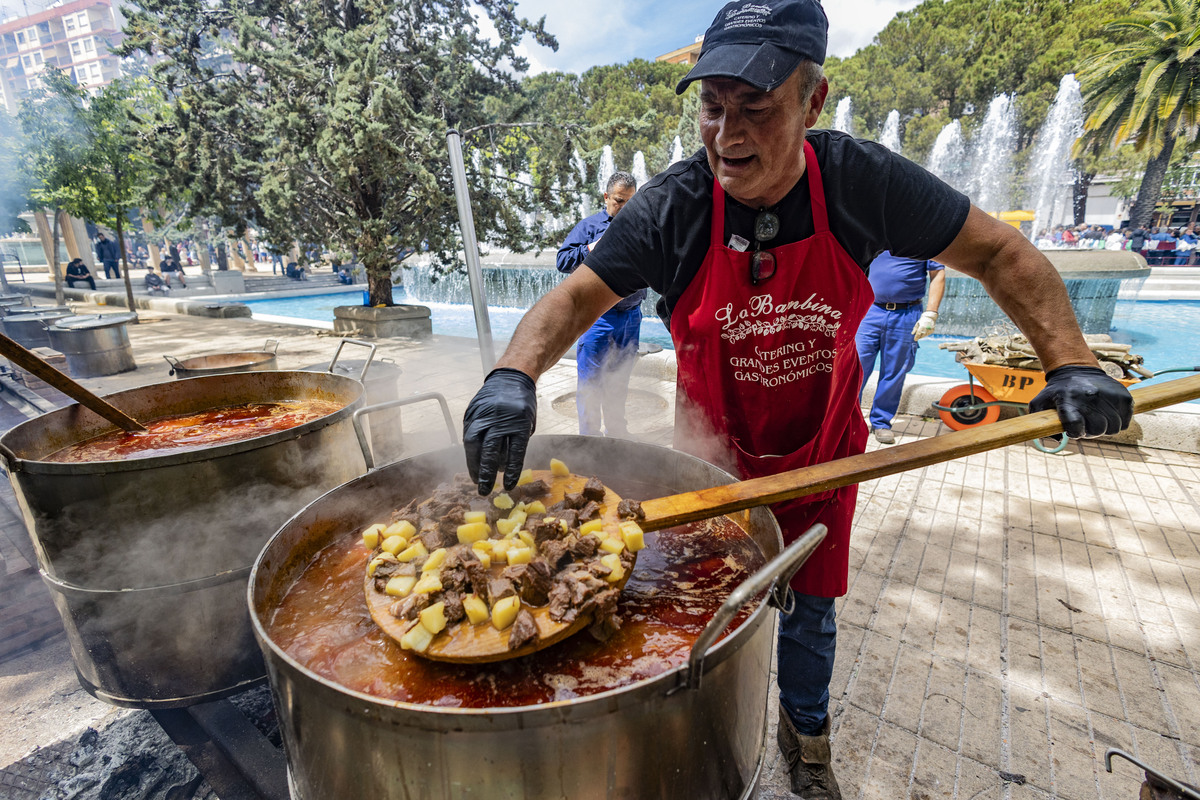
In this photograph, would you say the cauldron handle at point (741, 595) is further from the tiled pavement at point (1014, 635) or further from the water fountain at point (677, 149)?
the water fountain at point (677, 149)

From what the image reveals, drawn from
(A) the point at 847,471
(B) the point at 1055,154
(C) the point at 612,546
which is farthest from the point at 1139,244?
(C) the point at 612,546

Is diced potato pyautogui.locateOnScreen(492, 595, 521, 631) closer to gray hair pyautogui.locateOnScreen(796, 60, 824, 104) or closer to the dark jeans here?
the dark jeans

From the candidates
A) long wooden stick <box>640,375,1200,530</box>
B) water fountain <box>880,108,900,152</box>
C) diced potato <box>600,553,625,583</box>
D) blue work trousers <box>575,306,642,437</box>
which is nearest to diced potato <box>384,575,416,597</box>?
diced potato <box>600,553,625,583</box>

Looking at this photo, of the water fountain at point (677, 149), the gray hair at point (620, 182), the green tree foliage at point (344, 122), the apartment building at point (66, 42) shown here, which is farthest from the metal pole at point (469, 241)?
the apartment building at point (66, 42)

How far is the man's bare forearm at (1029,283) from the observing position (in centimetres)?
184

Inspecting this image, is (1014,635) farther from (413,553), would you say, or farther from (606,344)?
(606,344)

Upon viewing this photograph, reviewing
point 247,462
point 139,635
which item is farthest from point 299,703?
point 139,635

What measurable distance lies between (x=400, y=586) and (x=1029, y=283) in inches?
84.7

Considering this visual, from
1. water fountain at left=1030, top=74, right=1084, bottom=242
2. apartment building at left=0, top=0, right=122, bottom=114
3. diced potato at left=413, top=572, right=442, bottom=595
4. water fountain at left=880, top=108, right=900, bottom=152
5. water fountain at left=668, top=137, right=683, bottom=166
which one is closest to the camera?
diced potato at left=413, top=572, right=442, bottom=595

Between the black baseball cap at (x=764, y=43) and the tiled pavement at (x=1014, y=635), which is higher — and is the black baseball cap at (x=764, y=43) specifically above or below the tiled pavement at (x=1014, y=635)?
above

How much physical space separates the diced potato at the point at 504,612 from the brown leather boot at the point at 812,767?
1.51m

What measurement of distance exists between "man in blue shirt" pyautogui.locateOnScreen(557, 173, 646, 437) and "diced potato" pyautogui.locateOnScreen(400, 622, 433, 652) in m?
3.74

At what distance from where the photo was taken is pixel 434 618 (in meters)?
1.26

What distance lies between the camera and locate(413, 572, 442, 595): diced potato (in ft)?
4.40
